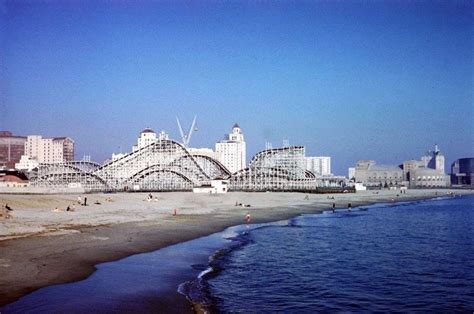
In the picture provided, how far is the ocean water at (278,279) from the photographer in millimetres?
14492

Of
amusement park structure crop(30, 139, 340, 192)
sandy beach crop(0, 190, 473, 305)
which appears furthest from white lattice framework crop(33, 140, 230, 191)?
sandy beach crop(0, 190, 473, 305)

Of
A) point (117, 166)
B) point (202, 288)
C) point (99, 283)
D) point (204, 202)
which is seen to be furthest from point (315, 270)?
point (117, 166)

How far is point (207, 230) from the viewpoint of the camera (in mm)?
35625

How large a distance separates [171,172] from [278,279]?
3833 inches

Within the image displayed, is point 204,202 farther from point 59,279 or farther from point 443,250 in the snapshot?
point 59,279

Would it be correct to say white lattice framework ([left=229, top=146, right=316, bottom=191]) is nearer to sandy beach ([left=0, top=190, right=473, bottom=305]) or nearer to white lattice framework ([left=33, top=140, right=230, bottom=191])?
white lattice framework ([left=33, top=140, right=230, bottom=191])

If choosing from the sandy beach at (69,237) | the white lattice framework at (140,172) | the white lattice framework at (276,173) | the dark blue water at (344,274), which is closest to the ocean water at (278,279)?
the dark blue water at (344,274)

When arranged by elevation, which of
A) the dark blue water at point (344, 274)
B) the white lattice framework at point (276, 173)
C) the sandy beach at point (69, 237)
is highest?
the white lattice framework at point (276, 173)

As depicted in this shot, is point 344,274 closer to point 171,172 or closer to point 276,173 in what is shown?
point 171,172

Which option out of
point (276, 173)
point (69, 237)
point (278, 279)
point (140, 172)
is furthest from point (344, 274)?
point (276, 173)

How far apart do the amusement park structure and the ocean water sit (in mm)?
81865

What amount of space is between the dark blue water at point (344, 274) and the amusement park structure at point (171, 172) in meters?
79.3

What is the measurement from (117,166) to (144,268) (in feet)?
317

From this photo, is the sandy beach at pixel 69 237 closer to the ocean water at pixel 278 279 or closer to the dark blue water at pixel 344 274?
the ocean water at pixel 278 279
